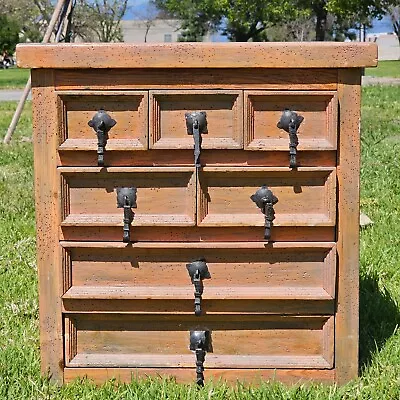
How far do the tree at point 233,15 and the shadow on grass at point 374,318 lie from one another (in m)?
39.1

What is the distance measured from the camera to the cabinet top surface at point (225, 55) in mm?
2336

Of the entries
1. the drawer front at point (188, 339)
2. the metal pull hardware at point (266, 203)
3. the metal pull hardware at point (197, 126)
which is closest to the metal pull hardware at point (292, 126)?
the metal pull hardware at point (266, 203)

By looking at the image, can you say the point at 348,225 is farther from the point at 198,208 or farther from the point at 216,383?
the point at 216,383

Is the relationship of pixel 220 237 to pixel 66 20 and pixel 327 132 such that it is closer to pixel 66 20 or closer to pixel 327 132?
pixel 327 132

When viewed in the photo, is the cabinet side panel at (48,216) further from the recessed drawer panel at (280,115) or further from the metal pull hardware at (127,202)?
the recessed drawer panel at (280,115)

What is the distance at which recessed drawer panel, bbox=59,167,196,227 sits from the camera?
2.43 meters

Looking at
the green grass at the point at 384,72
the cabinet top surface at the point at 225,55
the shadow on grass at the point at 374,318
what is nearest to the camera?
the cabinet top surface at the point at 225,55

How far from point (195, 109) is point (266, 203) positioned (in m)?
0.36

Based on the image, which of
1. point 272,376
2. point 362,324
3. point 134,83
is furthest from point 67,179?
point 362,324

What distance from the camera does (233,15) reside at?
44.4m

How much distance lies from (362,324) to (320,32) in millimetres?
27915

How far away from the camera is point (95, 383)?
2594 mm

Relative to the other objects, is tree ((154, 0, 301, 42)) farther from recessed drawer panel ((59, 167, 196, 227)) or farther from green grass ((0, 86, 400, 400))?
recessed drawer panel ((59, 167, 196, 227))

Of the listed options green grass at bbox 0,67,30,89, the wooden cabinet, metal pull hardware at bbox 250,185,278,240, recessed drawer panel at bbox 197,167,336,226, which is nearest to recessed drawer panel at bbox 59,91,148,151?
the wooden cabinet
